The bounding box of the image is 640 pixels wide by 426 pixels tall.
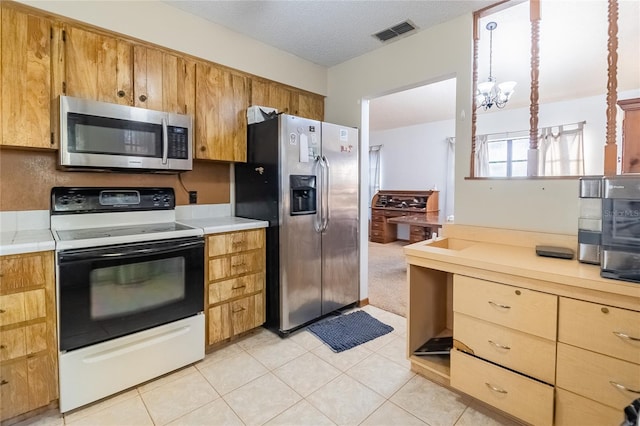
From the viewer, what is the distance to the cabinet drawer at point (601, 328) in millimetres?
1226

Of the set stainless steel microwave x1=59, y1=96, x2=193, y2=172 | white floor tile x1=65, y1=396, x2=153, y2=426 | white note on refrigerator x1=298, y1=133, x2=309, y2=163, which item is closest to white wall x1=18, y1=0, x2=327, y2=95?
stainless steel microwave x1=59, y1=96, x2=193, y2=172

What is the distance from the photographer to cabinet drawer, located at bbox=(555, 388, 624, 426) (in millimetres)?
1279

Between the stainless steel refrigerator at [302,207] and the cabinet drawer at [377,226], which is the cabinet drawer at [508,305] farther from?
the cabinet drawer at [377,226]

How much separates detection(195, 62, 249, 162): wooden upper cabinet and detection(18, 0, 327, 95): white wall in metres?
0.12

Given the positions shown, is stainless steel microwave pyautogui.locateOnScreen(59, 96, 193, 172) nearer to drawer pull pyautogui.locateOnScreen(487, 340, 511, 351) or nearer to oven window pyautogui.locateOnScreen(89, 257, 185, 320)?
oven window pyautogui.locateOnScreen(89, 257, 185, 320)

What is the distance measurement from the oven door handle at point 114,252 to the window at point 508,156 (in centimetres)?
554

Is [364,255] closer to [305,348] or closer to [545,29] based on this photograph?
[305,348]

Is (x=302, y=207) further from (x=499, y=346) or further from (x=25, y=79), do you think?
(x=25, y=79)

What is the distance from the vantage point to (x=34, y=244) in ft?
5.13

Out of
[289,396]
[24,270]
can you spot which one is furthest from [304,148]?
[24,270]

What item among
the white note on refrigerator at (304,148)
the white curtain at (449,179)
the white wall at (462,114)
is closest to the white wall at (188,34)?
the white wall at (462,114)

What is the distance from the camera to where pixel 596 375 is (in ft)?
4.30

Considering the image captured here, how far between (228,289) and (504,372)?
5.99 feet

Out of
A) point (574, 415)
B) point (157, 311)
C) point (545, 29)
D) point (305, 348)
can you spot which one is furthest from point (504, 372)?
point (545, 29)
